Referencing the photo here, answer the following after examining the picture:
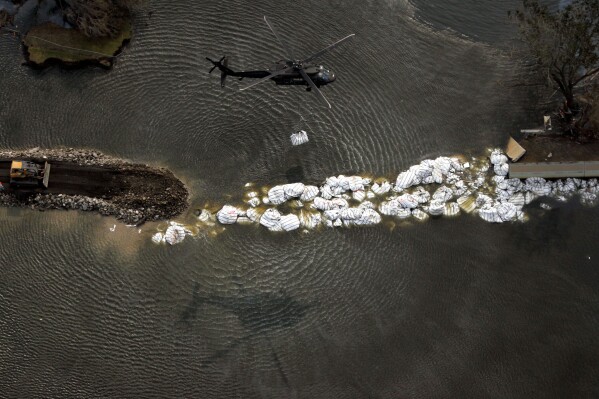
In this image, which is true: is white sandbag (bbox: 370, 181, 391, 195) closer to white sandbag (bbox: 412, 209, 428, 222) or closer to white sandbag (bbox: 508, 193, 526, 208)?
white sandbag (bbox: 412, 209, 428, 222)

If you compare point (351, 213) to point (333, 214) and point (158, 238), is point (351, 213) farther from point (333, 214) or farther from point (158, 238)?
point (158, 238)

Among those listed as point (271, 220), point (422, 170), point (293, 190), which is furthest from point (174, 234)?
point (422, 170)

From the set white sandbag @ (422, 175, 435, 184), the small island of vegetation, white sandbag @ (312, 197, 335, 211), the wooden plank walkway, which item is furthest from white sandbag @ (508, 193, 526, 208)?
the small island of vegetation

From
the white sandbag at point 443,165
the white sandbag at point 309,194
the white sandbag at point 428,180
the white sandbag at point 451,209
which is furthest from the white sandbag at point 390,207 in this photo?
the white sandbag at point 309,194

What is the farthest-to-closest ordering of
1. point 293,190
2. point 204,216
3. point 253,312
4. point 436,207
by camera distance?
point 204,216 → point 293,190 → point 436,207 → point 253,312

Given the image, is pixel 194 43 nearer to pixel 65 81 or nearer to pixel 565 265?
pixel 65 81

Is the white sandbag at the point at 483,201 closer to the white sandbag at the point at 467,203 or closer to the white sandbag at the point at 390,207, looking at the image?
the white sandbag at the point at 467,203
